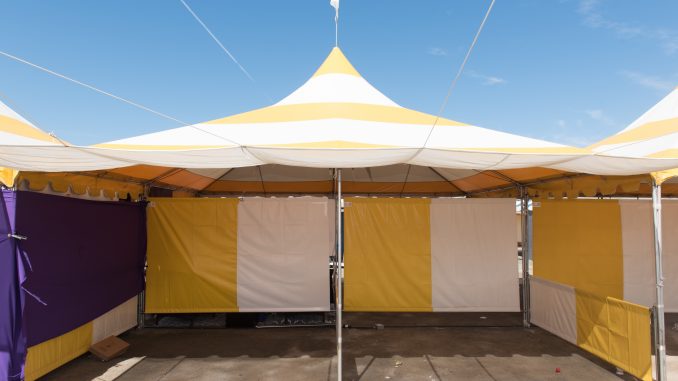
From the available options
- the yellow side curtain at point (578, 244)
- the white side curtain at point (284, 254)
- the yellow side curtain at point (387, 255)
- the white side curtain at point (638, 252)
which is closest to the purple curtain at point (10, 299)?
the white side curtain at point (284, 254)

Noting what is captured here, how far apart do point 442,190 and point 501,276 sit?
234cm

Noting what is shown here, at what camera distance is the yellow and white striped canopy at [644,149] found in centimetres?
320

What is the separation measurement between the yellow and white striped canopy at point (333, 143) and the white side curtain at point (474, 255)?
2.64 metres

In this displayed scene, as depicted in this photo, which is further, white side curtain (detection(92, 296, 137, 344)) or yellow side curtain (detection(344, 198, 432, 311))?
yellow side curtain (detection(344, 198, 432, 311))

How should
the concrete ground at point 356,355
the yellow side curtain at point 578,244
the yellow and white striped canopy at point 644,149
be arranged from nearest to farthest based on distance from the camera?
the yellow and white striped canopy at point 644,149, the concrete ground at point 356,355, the yellow side curtain at point 578,244

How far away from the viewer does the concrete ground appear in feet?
13.3

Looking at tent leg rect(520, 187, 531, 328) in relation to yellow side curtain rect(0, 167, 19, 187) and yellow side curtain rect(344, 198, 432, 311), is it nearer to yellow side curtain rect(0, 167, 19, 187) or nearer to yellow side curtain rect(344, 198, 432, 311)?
yellow side curtain rect(344, 198, 432, 311)

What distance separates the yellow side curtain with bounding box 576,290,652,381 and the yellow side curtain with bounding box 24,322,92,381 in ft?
18.4

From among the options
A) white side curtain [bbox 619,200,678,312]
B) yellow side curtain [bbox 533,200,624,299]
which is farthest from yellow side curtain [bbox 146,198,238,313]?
white side curtain [bbox 619,200,678,312]

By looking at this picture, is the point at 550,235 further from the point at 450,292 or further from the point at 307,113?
the point at 307,113

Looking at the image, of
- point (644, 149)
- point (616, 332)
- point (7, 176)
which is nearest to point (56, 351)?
point (7, 176)

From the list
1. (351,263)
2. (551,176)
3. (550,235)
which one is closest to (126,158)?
(351,263)

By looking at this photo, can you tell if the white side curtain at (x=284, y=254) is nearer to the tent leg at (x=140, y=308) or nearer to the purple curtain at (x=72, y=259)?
the tent leg at (x=140, y=308)

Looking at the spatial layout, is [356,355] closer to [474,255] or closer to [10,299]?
[474,255]
